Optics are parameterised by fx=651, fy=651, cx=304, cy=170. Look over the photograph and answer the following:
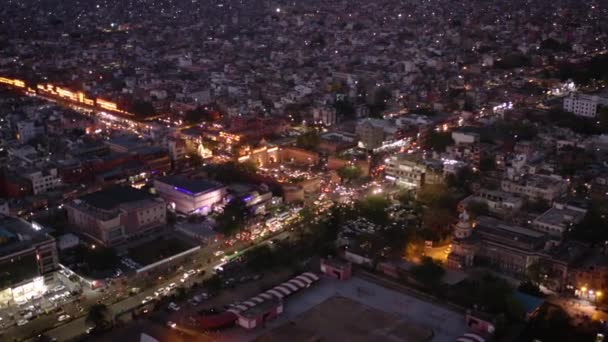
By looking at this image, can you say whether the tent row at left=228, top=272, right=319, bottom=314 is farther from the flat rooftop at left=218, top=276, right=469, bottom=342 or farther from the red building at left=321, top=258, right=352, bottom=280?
the red building at left=321, top=258, right=352, bottom=280

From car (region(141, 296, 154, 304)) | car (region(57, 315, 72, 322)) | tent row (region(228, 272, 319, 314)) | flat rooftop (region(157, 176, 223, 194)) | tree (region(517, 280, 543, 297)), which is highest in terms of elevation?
flat rooftop (region(157, 176, 223, 194))

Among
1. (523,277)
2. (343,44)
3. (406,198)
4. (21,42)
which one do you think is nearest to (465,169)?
(406,198)

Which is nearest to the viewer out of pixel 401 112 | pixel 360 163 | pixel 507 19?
pixel 360 163

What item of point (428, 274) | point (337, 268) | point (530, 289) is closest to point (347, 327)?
point (337, 268)

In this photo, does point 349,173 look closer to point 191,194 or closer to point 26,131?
point 191,194

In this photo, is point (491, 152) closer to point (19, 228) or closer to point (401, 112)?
point (401, 112)

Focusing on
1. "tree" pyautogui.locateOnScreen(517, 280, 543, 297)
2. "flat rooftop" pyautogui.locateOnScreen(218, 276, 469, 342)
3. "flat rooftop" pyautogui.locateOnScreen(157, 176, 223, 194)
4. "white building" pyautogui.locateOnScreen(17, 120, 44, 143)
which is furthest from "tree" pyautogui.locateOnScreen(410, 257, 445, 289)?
"white building" pyautogui.locateOnScreen(17, 120, 44, 143)

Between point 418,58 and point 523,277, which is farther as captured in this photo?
point 418,58
